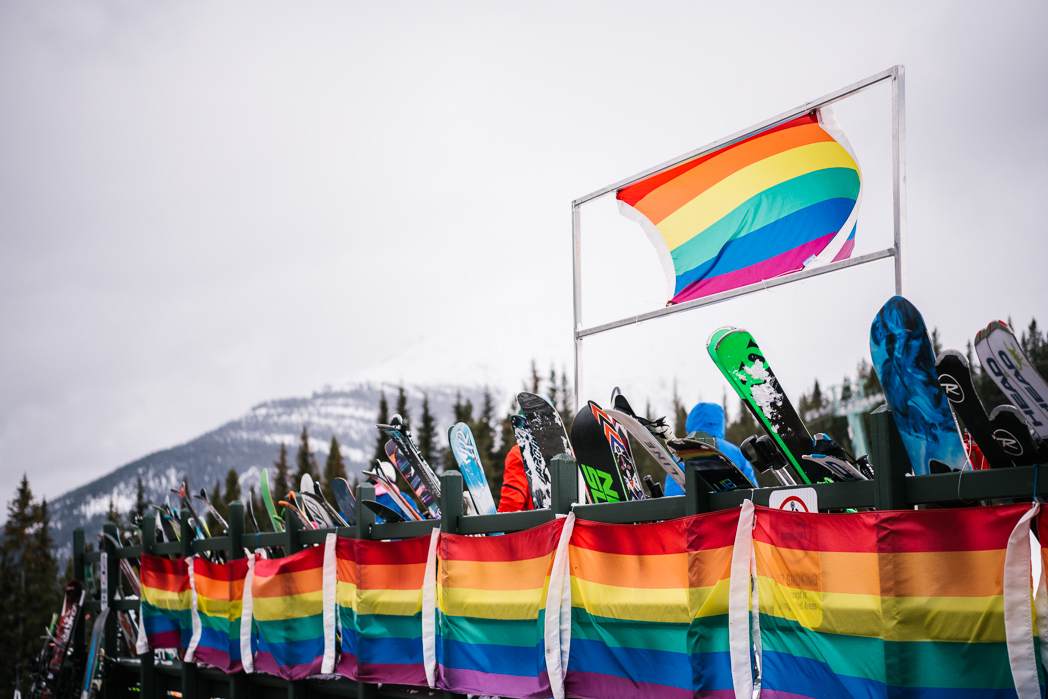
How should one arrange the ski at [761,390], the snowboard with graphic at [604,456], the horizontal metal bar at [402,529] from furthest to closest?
the horizontal metal bar at [402,529] → the snowboard with graphic at [604,456] → the ski at [761,390]

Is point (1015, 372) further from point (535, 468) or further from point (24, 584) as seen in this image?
point (24, 584)

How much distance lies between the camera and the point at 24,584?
54.8 meters

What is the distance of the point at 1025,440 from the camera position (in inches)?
88.6

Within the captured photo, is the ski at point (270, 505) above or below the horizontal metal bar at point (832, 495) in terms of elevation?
below

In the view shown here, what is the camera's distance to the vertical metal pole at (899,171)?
323 cm

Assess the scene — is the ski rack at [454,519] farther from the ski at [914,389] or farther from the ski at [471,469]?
the ski at [471,469]

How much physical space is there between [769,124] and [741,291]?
2.61 ft

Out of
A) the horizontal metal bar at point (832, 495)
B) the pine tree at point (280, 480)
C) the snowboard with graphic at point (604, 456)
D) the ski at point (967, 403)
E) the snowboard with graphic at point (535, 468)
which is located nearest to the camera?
the ski at point (967, 403)

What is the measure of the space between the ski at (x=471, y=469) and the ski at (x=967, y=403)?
279 centimetres

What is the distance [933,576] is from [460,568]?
7.90 feet

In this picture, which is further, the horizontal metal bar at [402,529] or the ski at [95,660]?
the ski at [95,660]

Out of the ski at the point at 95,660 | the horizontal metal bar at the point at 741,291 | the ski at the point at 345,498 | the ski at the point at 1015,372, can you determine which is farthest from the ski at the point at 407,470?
the ski at the point at 95,660

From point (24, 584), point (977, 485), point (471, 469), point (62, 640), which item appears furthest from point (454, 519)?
point (24, 584)

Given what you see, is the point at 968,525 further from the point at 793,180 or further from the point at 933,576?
the point at 793,180
